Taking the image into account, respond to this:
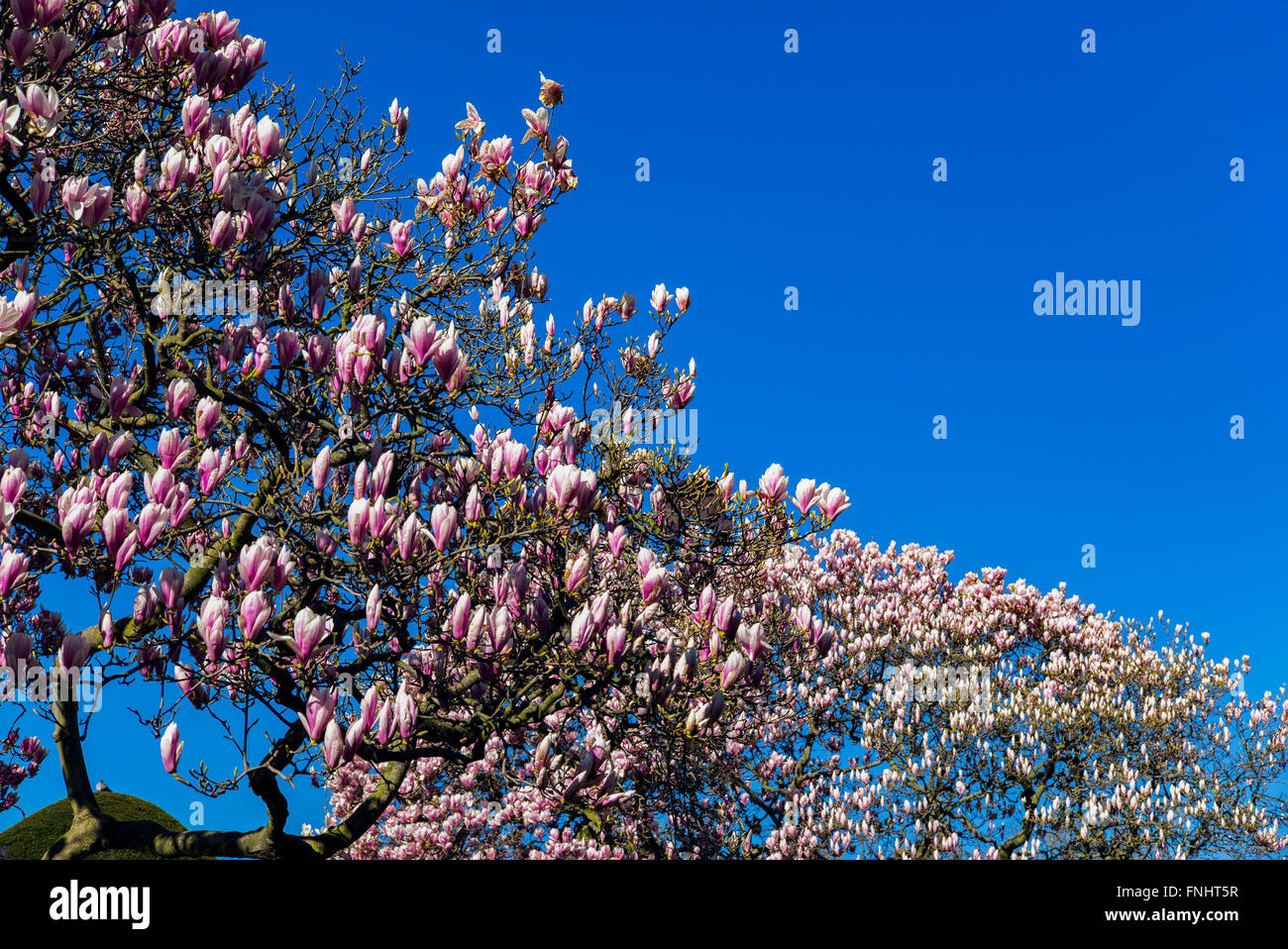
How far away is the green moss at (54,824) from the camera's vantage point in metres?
14.6

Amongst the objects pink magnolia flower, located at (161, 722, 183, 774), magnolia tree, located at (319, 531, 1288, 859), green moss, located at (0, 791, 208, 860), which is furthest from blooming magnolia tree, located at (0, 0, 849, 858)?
green moss, located at (0, 791, 208, 860)

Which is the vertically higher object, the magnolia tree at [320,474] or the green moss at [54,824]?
the magnolia tree at [320,474]

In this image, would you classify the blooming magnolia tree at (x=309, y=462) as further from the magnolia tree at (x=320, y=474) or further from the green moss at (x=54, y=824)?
the green moss at (x=54, y=824)

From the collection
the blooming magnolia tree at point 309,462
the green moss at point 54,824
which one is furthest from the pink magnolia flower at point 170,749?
the green moss at point 54,824

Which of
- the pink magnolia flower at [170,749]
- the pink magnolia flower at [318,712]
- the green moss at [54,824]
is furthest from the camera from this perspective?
the green moss at [54,824]

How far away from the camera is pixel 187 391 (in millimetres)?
5797

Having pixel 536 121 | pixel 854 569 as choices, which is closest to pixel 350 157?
pixel 536 121

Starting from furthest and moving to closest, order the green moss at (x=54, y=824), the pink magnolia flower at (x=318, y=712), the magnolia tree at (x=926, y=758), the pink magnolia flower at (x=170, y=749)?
the green moss at (x=54, y=824), the magnolia tree at (x=926, y=758), the pink magnolia flower at (x=170, y=749), the pink magnolia flower at (x=318, y=712)

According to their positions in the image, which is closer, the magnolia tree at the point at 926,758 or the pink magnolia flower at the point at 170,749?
the pink magnolia flower at the point at 170,749

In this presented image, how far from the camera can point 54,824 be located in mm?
15727

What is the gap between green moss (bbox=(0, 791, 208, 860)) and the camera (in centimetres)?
1460
